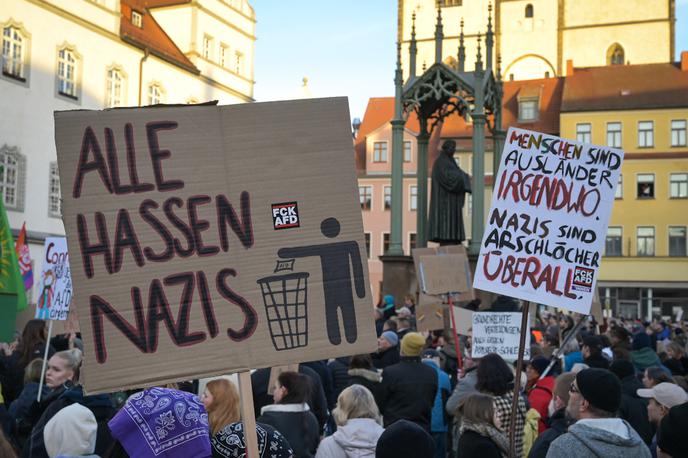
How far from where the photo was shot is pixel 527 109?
49.8 meters

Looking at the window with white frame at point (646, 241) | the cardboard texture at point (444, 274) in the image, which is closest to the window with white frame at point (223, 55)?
the window with white frame at point (646, 241)

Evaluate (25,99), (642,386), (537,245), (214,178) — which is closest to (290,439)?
(537,245)

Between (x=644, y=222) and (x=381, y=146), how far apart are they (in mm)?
14277

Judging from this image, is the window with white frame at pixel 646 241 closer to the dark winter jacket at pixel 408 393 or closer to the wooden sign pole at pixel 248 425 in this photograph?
the dark winter jacket at pixel 408 393

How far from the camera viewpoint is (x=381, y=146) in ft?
160

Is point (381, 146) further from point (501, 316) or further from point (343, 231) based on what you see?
point (343, 231)

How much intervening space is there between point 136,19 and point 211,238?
37.4 m

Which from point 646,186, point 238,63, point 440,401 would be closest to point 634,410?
point 440,401

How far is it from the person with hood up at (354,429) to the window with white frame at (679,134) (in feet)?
141

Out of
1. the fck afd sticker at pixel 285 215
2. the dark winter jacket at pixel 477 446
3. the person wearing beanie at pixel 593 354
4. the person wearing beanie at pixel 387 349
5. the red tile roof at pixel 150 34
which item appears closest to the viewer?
the fck afd sticker at pixel 285 215

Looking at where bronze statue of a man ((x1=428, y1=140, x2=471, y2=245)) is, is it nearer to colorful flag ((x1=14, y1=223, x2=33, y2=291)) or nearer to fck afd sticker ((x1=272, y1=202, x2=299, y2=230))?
colorful flag ((x1=14, y1=223, x2=33, y2=291))

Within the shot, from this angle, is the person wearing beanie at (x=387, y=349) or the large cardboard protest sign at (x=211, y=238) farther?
the person wearing beanie at (x=387, y=349)

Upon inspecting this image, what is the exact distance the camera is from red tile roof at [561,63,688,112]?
45.3 metres

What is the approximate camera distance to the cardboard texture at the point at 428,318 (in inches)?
425
